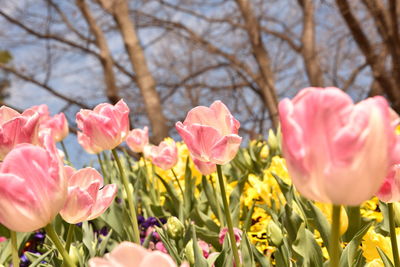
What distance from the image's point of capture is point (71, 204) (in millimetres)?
701

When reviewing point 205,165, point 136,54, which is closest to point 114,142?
point 205,165

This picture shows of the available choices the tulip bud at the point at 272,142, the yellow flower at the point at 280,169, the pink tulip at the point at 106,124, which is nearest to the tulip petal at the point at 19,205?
the pink tulip at the point at 106,124

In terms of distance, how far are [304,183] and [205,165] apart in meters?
0.67

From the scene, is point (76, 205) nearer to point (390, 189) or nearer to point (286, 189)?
point (390, 189)

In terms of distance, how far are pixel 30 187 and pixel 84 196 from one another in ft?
0.51

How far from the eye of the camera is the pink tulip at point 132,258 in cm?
38

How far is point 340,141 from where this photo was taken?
409mm

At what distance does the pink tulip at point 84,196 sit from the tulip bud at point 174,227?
11.3 inches

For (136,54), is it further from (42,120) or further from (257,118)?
(42,120)

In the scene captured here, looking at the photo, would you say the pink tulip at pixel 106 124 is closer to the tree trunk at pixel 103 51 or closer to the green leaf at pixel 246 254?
the green leaf at pixel 246 254

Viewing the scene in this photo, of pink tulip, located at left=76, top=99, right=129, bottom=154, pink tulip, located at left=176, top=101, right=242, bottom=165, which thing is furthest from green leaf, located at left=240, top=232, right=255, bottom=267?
pink tulip, located at left=76, top=99, right=129, bottom=154

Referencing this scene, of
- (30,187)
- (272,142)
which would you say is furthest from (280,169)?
(30,187)

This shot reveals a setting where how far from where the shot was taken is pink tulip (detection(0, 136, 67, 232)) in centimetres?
54

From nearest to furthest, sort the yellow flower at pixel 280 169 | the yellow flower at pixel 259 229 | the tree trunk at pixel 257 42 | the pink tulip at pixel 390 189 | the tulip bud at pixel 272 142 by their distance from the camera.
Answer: the pink tulip at pixel 390 189, the yellow flower at pixel 259 229, the yellow flower at pixel 280 169, the tulip bud at pixel 272 142, the tree trunk at pixel 257 42
